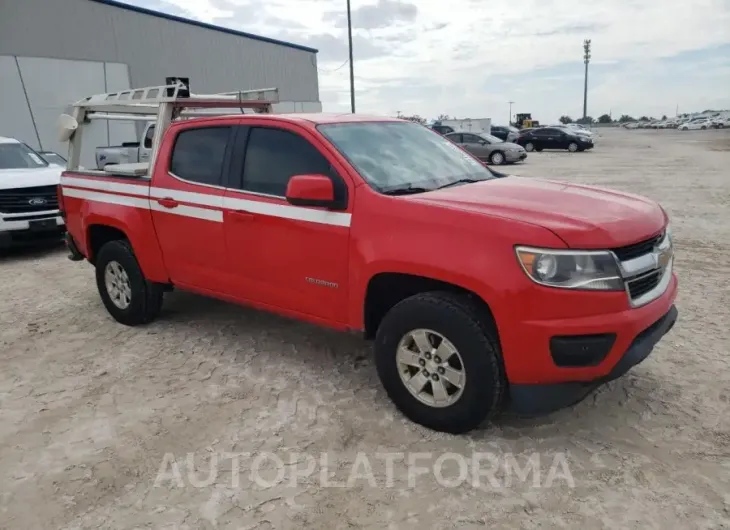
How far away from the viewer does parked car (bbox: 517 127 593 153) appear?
3141cm

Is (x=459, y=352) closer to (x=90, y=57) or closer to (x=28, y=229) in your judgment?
(x=28, y=229)

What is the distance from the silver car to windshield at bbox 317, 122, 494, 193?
19.8m

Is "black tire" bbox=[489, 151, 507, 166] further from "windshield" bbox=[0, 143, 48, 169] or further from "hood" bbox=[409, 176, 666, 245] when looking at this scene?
"hood" bbox=[409, 176, 666, 245]

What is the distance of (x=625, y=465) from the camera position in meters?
2.97

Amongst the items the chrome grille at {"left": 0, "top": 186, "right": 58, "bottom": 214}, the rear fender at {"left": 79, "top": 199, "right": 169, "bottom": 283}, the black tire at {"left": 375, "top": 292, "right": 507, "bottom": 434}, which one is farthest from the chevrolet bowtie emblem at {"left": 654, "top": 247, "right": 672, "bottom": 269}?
the chrome grille at {"left": 0, "top": 186, "right": 58, "bottom": 214}

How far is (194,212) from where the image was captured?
14.3ft

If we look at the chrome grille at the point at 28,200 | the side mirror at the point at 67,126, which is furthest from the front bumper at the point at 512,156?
the side mirror at the point at 67,126

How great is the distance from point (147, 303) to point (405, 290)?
2.62 m

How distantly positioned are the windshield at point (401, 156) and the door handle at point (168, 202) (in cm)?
140

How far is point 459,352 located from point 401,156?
5.00 ft

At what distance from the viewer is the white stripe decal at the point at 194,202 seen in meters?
3.62

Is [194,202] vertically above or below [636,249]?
above

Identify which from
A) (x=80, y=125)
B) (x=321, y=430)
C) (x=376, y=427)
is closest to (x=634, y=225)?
(x=376, y=427)

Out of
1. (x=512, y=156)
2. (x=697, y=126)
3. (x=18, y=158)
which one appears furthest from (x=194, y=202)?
(x=697, y=126)
